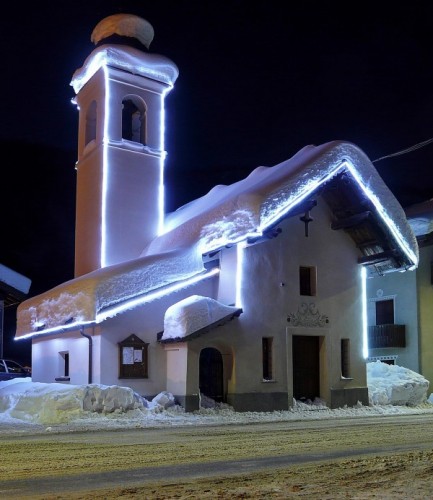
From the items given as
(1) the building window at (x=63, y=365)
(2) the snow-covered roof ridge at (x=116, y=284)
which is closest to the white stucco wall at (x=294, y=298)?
(2) the snow-covered roof ridge at (x=116, y=284)

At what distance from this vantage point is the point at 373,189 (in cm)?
2323

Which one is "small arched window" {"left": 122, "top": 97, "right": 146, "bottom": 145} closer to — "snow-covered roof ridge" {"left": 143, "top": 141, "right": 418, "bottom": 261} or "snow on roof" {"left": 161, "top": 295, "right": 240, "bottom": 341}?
"snow-covered roof ridge" {"left": 143, "top": 141, "right": 418, "bottom": 261}

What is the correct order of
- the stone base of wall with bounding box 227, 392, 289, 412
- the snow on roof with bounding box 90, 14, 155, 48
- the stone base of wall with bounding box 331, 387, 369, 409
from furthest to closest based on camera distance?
the snow on roof with bounding box 90, 14, 155, 48
the stone base of wall with bounding box 331, 387, 369, 409
the stone base of wall with bounding box 227, 392, 289, 412

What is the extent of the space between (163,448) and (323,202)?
14333mm

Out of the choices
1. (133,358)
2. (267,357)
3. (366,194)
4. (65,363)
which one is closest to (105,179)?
(65,363)

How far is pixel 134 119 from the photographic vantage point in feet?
93.7

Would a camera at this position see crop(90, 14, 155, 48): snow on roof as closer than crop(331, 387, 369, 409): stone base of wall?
No

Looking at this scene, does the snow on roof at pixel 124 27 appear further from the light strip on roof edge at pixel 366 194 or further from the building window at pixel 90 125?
the light strip on roof edge at pixel 366 194

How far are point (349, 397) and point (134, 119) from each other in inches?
544

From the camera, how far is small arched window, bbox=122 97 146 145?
27.8 m

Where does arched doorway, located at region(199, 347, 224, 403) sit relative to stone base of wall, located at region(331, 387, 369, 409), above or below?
above

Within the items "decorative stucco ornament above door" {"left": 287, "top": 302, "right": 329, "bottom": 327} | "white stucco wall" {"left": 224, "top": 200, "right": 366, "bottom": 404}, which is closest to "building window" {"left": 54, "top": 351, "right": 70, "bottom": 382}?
"white stucco wall" {"left": 224, "top": 200, "right": 366, "bottom": 404}

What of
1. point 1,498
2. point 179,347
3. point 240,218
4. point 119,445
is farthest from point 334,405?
point 1,498

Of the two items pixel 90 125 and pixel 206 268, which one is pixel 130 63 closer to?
pixel 90 125
